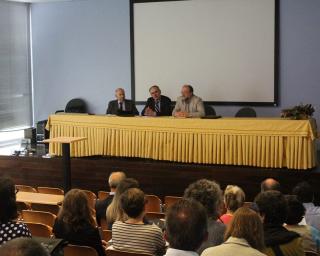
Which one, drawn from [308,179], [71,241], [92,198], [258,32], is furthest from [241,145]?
[71,241]

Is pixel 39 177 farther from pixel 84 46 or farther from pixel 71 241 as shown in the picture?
pixel 71 241

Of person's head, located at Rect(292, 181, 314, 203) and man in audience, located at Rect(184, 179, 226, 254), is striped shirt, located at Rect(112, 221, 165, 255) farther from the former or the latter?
person's head, located at Rect(292, 181, 314, 203)

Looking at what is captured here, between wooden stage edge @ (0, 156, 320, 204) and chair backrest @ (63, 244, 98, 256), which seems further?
wooden stage edge @ (0, 156, 320, 204)

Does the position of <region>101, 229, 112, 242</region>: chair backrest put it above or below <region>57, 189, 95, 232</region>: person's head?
below

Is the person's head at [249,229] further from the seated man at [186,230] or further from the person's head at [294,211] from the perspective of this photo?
the person's head at [294,211]

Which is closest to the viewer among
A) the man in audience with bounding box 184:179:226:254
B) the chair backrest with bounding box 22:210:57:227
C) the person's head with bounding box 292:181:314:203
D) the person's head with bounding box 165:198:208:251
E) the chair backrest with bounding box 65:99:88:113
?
the person's head with bounding box 165:198:208:251

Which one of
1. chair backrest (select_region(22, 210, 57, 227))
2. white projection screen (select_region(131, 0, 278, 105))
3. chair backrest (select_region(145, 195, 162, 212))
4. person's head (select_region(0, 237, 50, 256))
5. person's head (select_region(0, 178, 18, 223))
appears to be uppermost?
white projection screen (select_region(131, 0, 278, 105))

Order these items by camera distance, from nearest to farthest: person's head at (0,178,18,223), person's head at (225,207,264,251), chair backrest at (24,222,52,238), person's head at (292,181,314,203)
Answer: person's head at (225,207,264,251), person's head at (0,178,18,223), chair backrest at (24,222,52,238), person's head at (292,181,314,203)

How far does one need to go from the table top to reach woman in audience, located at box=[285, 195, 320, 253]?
8.76 ft

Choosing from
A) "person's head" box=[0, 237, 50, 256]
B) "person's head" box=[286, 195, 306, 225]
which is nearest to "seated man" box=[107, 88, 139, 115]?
"person's head" box=[286, 195, 306, 225]

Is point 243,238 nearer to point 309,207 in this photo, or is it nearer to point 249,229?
point 249,229

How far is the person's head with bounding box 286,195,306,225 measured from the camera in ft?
11.1

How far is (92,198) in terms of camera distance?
574cm

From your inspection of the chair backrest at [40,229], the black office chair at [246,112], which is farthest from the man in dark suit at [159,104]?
the chair backrest at [40,229]
